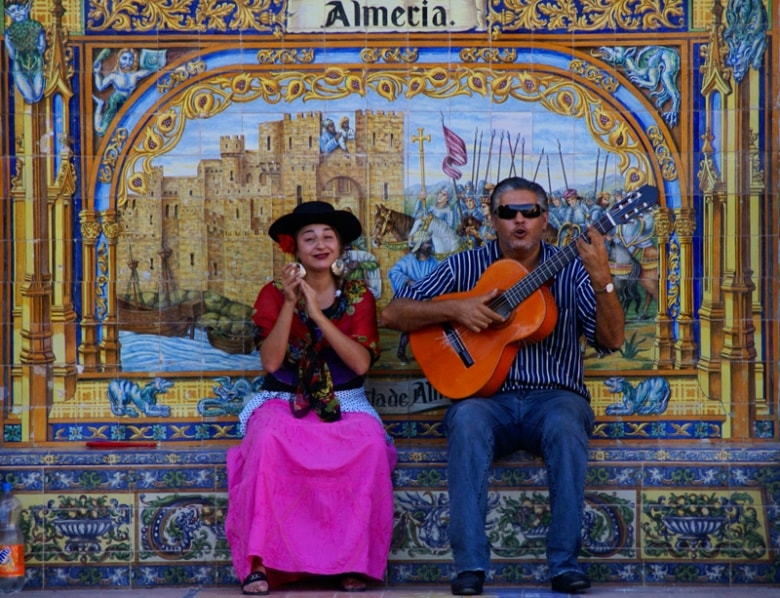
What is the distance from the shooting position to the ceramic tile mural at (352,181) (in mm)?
7520

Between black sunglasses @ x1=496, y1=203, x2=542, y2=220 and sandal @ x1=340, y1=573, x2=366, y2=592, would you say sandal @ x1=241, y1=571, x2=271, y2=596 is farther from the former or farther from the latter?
black sunglasses @ x1=496, y1=203, x2=542, y2=220

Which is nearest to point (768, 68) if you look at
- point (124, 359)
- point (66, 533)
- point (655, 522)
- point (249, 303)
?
point (655, 522)

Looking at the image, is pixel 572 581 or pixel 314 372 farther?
pixel 314 372

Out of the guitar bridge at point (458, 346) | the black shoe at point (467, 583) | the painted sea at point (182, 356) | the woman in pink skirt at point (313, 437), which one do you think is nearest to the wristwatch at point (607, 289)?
the guitar bridge at point (458, 346)

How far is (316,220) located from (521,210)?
0.90 metres

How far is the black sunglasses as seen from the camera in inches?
281

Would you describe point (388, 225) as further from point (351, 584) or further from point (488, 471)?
point (351, 584)

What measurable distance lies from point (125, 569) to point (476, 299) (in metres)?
1.97

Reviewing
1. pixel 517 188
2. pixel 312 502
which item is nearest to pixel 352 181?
pixel 517 188

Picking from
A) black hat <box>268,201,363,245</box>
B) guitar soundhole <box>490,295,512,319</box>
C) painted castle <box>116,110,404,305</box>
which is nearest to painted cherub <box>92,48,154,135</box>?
painted castle <box>116,110,404,305</box>

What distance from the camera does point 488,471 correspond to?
685cm

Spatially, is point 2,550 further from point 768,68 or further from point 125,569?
point 768,68

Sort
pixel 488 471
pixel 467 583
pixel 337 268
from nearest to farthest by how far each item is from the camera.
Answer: pixel 467 583, pixel 488 471, pixel 337 268

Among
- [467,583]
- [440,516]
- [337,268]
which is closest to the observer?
[467,583]
